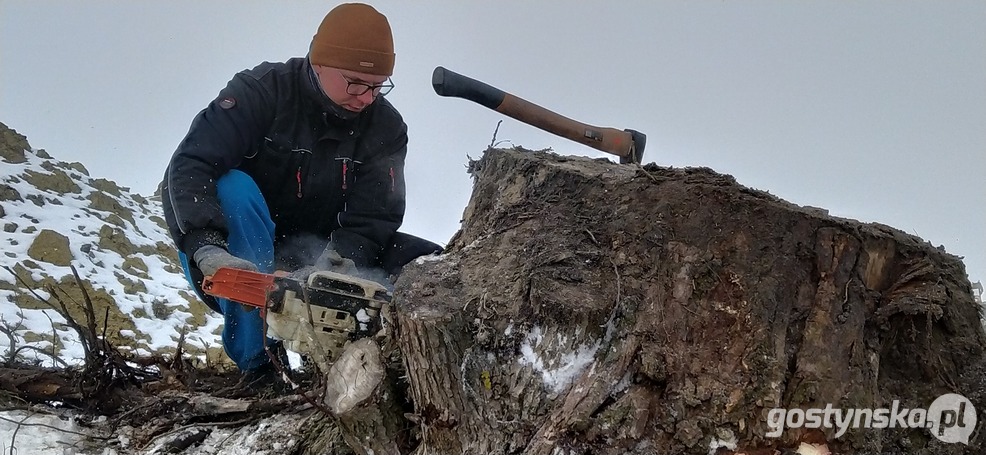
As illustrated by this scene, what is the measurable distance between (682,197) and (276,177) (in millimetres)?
1722

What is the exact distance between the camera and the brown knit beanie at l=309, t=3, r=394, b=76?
2.31 metres

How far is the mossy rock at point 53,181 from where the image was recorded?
9398mm

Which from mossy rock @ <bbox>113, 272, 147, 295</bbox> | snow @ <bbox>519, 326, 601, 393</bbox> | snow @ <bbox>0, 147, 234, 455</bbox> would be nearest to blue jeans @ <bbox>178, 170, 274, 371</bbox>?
snow @ <bbox>519, 326, 601, 393</bbox>

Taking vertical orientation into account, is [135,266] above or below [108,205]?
below

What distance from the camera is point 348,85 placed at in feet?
7.64

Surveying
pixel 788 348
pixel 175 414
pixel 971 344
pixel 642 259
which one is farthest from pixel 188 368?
pixel 971 344

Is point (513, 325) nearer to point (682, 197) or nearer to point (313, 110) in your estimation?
point (682, 197)

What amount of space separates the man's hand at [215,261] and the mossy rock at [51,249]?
6312 millimetres

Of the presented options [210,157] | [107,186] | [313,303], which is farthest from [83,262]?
[313,303]

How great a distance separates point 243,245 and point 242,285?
1.76 ft

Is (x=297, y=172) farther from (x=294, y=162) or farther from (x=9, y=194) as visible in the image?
(x=9, y=194)

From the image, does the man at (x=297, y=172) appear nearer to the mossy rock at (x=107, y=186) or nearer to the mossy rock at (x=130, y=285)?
the mossy rock at (x=130, y=285)

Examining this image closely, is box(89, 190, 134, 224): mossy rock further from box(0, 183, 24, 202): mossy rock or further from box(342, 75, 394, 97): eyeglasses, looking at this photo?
box(342, 75, 394, 97): eyeglasses

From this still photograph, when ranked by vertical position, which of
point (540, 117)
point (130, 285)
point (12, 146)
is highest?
point (540, 117)
